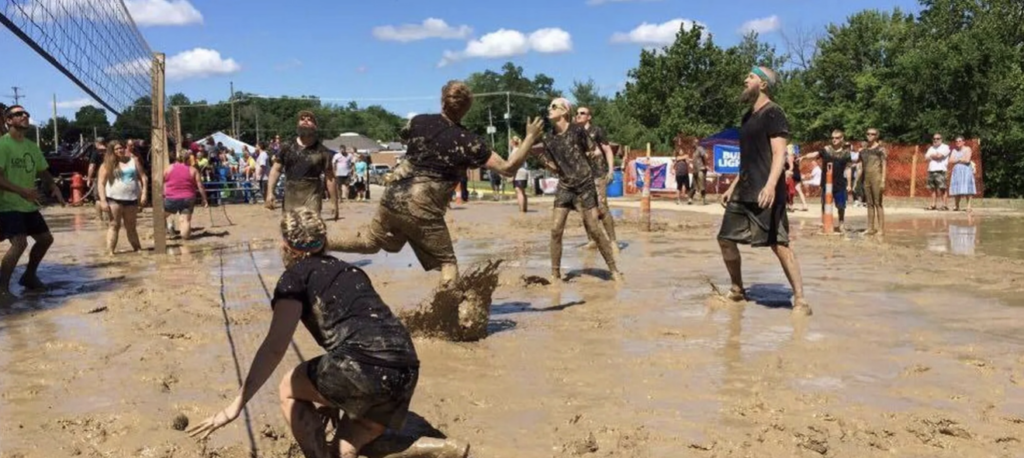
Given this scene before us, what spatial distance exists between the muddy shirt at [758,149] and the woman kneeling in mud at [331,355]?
4098 mm

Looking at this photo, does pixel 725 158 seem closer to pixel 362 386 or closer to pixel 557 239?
pixel 557 239

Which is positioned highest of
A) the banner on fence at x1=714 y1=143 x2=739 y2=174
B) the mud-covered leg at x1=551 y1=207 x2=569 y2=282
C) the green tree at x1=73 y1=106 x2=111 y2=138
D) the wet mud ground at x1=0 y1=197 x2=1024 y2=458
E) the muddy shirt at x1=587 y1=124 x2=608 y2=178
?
the green tree at x1=73 y1=106 x2=111 y2=138

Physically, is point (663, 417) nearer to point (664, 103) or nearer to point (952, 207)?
point (952, 207)

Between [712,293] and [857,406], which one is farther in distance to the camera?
[712,293]

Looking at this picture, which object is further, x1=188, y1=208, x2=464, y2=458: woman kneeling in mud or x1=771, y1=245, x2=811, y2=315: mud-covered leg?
x1=771, y1=245, x2=811, y2=315: mud-covered leg

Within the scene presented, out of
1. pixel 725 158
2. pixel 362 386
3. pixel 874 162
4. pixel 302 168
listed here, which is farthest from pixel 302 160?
pixel 725 158

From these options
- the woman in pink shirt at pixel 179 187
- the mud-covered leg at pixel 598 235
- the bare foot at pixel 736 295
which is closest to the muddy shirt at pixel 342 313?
the bare foot at pixel 736 295

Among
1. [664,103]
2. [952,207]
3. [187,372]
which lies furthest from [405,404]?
[664,103]

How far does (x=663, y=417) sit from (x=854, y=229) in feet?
38.6

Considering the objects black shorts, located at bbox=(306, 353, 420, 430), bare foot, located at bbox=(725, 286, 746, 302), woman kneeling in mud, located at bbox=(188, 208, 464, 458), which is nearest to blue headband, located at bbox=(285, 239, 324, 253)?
woman kneeling in mud, located at bbox=(188, 208, 464, 458)

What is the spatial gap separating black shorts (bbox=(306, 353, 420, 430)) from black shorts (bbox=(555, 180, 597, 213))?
16.9 ft

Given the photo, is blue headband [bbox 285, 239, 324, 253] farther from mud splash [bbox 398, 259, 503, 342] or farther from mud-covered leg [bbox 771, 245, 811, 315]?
mud-covered leg [bbox 771, 245, 811, 315]

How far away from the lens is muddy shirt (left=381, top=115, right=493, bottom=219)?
5770mm

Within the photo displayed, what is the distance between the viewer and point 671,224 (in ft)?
51.8
